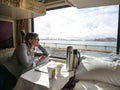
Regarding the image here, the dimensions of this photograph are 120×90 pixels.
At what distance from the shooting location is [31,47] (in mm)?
1901

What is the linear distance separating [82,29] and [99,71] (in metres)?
1.11

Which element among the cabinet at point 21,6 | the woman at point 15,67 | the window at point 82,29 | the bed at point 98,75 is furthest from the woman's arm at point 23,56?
the window at point 82,29

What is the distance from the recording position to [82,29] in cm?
244

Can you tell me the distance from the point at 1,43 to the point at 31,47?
0.98m

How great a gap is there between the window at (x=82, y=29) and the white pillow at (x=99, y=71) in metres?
0.56

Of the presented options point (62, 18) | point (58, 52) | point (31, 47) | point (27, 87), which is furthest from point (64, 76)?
point (62, 18)

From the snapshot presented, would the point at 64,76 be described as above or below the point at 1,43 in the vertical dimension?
below

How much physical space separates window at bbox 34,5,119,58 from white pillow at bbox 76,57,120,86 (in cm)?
56

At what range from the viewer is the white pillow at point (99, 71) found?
1.48m

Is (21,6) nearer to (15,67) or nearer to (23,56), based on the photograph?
(23,56)

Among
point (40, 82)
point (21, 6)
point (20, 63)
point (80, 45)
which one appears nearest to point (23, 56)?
point (20, 63)

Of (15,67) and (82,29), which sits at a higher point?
(82,29)

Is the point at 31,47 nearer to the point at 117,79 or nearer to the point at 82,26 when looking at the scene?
the point at 82,26

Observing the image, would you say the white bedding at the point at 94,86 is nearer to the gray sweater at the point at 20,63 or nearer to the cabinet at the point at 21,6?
the gray sweater at the point at 20,63
